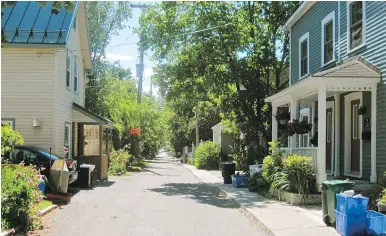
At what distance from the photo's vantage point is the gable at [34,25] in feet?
56.7

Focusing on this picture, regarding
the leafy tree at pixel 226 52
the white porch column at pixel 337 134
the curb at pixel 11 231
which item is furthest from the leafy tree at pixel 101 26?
the curb at pixel 11 231

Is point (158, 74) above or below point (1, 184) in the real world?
above

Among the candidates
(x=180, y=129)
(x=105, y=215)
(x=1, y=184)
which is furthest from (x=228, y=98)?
(x=180, y=129)

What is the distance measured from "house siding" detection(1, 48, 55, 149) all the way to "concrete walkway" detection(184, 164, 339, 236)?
313 inches

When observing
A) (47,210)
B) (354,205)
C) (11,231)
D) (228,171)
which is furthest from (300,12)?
(11,231)

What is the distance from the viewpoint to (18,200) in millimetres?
8383

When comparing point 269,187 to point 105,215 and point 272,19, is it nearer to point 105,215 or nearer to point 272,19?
point 105,215

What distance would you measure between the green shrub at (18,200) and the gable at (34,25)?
30.7ft

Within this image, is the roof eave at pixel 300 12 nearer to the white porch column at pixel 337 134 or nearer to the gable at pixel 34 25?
the white porch column at pixel 337 134

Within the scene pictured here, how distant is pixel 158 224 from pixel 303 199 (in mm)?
4569

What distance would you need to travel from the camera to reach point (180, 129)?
5812cm

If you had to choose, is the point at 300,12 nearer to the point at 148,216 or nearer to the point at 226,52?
the point at 226,52

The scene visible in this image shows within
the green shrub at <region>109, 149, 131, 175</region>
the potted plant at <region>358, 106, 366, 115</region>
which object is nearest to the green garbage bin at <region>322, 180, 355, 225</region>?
the potted plant at <region>358, 106, 366, 115</region>

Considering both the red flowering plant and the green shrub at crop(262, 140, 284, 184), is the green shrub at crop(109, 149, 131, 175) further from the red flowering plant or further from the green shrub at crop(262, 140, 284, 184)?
the green shrub at crop(262, 140, 284, 184)
